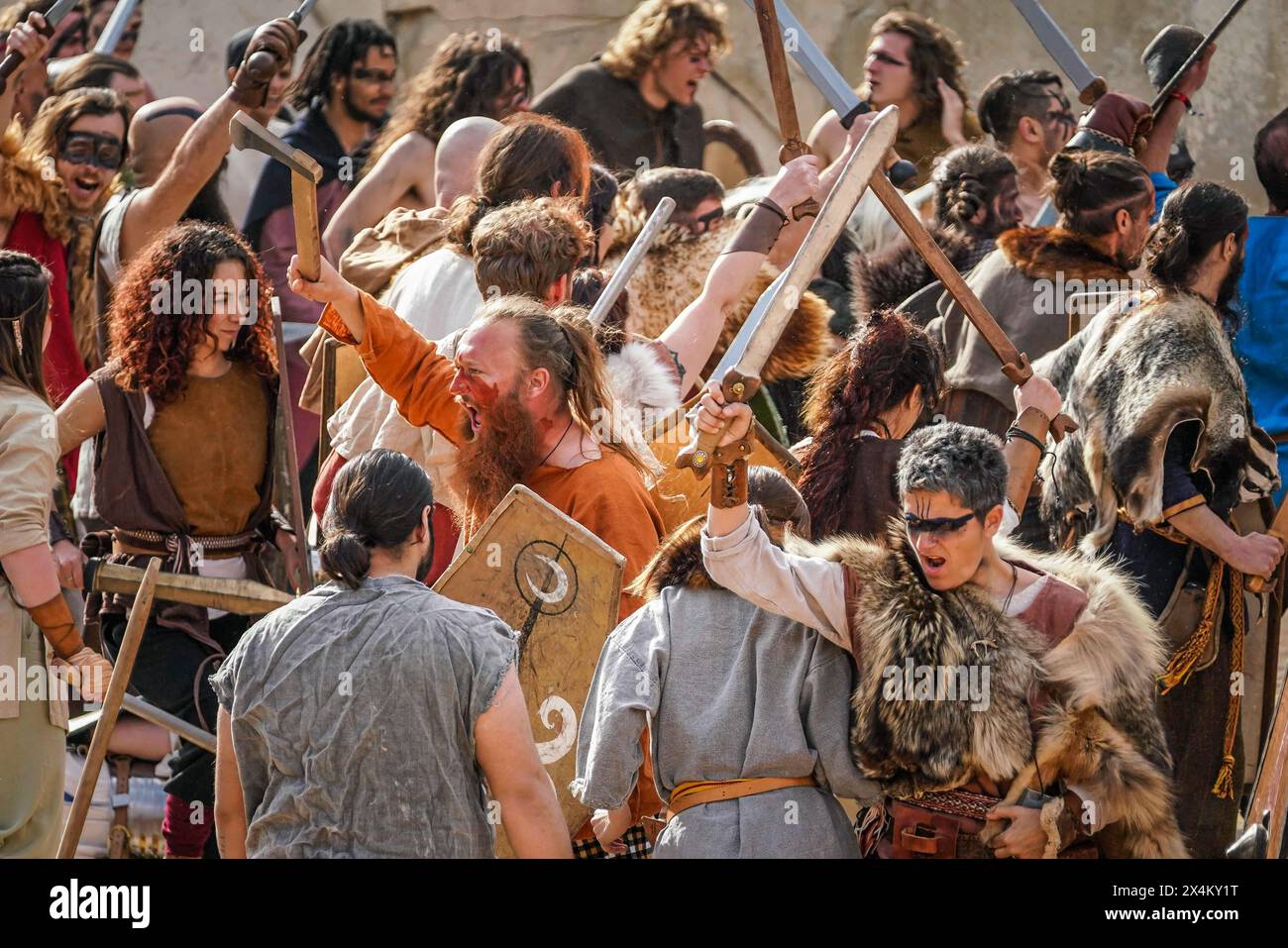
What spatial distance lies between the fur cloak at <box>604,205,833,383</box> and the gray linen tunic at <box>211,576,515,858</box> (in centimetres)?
252

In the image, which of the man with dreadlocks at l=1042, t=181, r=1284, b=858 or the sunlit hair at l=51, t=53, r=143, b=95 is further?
the sunlit hair at l=51, t=53, r=143, b=95

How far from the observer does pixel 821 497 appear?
4.97 metres

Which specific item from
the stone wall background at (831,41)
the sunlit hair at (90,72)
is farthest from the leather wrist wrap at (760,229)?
the stone wall background at (831,41)

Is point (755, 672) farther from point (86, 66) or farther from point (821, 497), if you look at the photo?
point (86, 66)

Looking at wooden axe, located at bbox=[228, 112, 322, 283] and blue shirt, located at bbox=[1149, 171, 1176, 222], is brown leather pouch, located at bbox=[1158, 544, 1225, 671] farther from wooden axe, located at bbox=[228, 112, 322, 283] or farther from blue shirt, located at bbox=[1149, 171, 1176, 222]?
wooden axe, located at bbox=[228, 112, 322, 283]

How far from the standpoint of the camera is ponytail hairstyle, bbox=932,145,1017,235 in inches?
254

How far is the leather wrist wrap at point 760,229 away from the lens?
5.31 metres

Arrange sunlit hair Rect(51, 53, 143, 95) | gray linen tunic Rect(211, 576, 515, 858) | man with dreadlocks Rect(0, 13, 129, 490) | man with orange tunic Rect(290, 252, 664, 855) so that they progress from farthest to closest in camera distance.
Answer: sunlit hair Rect(51, 53, 143, 95) < man with dreadlocks Rect(0, 13, 129, 490) < man with orange tunic Rect(290, 252, 664, 855) < gray linen tunic Rect(211, 576, 515, 858)

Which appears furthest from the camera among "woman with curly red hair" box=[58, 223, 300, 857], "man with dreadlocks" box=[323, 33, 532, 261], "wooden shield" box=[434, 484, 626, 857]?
"man with dreadlocks" box=[323, 33, 532, 261]

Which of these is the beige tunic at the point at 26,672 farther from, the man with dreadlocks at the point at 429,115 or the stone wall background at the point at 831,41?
the stone wall background at the point at 831,41

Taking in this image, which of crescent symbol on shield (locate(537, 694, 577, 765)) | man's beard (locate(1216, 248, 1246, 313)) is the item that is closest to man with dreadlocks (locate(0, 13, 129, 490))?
crescent symbol on shield (locate(537, 694, 577, 765))

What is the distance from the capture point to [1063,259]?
240 inches
